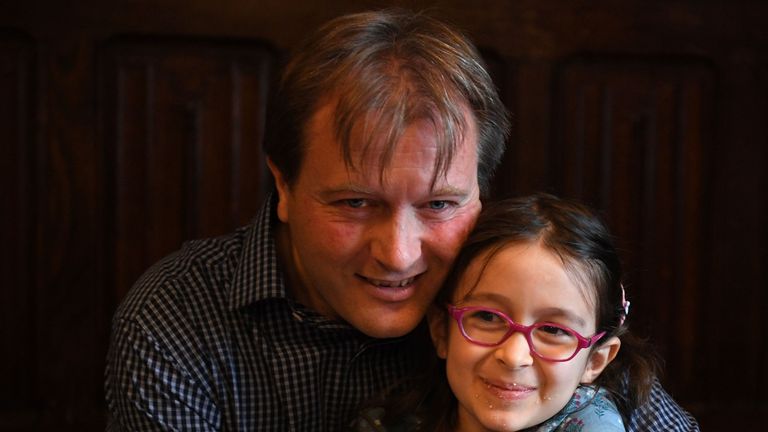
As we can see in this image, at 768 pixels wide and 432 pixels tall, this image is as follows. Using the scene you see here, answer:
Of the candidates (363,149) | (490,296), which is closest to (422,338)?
(490,296)

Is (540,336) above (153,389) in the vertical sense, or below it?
above

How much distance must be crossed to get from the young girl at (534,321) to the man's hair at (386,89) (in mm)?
142

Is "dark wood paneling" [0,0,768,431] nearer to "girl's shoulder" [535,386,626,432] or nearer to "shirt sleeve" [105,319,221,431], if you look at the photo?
"shirt sleeve" [105,319,221,431]

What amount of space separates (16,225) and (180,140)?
0.40 meters

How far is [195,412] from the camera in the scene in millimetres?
1636

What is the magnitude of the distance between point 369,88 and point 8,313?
4.05 ft

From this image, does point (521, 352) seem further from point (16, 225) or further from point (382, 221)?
point (16, 225)

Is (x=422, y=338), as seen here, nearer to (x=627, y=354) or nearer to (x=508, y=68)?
(x=627, y=354)

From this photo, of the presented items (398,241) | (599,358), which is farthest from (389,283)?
(599,358)

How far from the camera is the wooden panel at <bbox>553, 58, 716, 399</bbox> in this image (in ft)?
8.25

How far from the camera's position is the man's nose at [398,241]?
4.94 ft

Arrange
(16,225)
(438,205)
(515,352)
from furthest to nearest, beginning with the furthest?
1. (16,225)
2. (438,205)
3. (515,352)

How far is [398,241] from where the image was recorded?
150cm

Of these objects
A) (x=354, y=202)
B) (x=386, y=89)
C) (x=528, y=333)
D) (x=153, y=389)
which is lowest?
(x=153, y=389)
